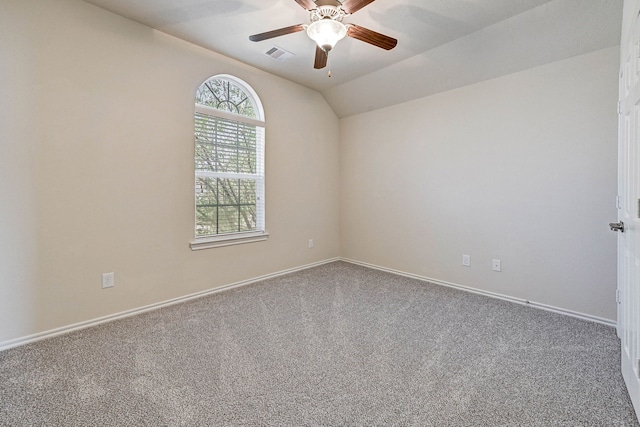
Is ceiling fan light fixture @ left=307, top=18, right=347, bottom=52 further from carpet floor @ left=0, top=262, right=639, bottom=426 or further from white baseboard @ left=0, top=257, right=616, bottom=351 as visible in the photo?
white baseboard @ left=0, top=257, right=616, bottom=351

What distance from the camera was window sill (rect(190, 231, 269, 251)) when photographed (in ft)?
9.92

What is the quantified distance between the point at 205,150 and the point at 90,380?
2.17m

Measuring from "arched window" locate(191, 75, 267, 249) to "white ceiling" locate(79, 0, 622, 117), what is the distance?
1.42 feet

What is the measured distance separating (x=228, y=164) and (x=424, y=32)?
234 centimetres

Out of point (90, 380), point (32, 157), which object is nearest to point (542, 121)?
point (90, 380)

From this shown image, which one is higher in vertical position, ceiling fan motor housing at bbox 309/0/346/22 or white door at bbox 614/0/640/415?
ceiling fan motor housing at bbox 309/0/346/22

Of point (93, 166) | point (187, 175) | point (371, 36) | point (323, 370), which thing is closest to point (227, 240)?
point (187, 175)

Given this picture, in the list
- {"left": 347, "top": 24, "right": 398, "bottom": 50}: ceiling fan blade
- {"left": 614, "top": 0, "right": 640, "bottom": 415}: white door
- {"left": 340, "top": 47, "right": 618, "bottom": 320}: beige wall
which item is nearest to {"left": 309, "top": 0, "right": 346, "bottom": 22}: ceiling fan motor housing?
{"left": 347, "top": 24, "right": 398, "bottom": 50}: ceiling fan blade

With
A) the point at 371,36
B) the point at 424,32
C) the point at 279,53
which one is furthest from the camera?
the point at 279,53

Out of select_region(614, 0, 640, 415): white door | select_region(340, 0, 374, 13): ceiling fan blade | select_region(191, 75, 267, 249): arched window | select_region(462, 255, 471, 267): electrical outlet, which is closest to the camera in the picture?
select_region(614, 0, 640, 415): white door

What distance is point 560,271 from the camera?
2.64 m

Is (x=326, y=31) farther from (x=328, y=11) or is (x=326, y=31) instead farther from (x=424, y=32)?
(x=424, y=32)

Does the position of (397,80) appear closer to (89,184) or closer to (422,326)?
(422,326)

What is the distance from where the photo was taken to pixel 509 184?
2912 millimetres
